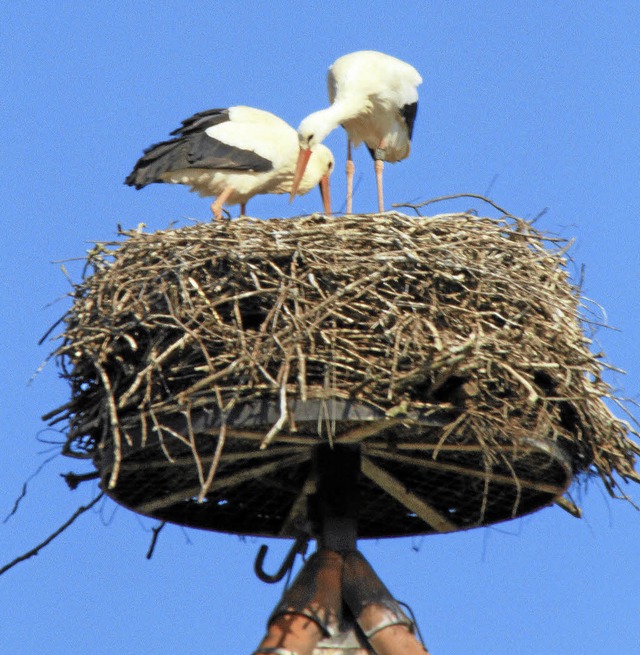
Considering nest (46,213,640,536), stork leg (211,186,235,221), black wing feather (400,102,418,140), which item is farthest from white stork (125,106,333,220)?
nest (46,213,640,536)

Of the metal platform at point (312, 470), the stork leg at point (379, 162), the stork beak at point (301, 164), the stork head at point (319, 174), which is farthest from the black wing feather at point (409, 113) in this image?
the metal platform at point (312, 470)

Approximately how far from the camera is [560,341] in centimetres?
685

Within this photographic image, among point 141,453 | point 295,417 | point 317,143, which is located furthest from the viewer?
point 317,143

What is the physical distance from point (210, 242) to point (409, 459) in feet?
4.31

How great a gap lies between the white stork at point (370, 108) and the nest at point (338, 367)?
315 centimetres

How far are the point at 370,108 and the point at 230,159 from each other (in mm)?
1052

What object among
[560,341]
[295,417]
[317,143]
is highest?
[317,143]

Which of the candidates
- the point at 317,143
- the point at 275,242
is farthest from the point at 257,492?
the point at 317,143

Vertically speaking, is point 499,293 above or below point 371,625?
above

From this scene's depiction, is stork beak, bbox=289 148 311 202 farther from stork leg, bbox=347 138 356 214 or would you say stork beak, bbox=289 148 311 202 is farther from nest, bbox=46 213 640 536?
nest, bbox=46 213 640 536

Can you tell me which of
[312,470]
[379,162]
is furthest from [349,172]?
[312,470]

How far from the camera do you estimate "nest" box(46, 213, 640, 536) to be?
20.7 feet

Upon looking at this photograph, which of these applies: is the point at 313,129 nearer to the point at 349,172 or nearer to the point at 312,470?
the point at 349,172

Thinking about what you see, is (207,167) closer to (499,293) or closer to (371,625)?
(499,293)
